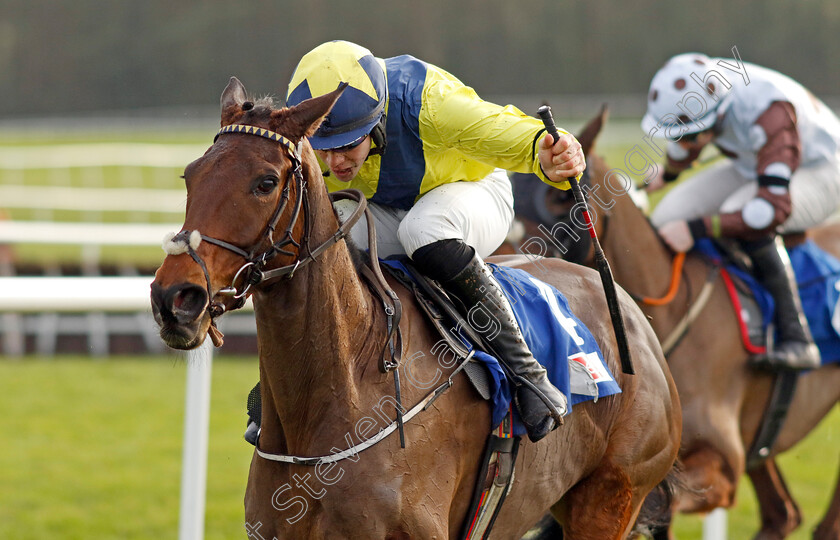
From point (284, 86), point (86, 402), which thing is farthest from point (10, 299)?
point (86, 402)

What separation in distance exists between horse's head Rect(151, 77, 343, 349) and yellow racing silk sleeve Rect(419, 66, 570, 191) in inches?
19.4

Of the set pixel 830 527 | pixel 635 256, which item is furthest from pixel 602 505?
pixel 830 527

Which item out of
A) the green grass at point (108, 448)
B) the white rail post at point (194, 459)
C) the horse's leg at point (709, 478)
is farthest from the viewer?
the green grass at point (108, 448)

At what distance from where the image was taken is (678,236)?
15.2ft

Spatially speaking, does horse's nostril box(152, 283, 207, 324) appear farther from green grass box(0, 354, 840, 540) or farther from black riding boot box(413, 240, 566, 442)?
green grass box(0, 354, 840, 540)

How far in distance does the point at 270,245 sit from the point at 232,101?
399mm

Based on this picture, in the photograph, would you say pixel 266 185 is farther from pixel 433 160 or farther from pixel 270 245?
pixel 433 160

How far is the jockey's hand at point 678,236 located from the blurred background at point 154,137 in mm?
2145

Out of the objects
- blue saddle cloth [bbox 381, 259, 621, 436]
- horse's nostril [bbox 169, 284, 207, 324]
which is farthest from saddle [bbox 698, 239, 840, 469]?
horse's nostril [bbox 169, 284, 207, 324]

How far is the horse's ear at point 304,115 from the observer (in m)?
2.15

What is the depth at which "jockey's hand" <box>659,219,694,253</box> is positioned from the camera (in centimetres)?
462

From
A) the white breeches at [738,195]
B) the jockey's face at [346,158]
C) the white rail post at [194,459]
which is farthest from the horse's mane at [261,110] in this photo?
the white breeches at [738,195]

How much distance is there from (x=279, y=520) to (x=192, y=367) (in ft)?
3.62

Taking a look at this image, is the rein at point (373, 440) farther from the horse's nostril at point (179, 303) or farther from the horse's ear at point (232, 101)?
the horse's ear at point (232, 101)
